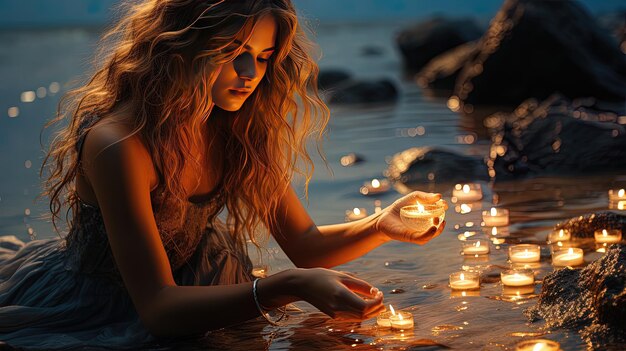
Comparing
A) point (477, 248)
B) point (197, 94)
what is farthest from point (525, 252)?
point (197, 94)

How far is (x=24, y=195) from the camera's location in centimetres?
807

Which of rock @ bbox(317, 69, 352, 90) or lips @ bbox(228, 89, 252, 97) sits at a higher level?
rock @ bbox(317, 69, 352, 90)

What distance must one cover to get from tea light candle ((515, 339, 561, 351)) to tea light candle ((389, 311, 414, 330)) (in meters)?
0.65

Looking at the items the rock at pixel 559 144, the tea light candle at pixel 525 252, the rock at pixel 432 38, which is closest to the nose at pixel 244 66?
the tea light candle at pixel 525 252

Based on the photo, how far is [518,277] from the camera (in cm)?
477

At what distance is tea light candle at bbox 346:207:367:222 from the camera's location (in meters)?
6.70

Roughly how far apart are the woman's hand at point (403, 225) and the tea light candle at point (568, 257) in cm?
101

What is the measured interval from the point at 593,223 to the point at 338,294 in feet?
8.31

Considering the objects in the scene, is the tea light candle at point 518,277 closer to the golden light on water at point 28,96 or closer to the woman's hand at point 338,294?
the woman's hand at point 338,294

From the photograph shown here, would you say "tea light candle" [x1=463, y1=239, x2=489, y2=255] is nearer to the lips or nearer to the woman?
the woman

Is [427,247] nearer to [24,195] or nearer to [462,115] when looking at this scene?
[24,195]

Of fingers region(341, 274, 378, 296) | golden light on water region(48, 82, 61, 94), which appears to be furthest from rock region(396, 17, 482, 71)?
fingers region(341, 274, 378, 296)

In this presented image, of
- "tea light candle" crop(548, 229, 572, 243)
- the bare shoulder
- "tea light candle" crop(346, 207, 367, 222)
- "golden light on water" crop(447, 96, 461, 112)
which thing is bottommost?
"tea light candle" crop(548, 229, 572, 243)

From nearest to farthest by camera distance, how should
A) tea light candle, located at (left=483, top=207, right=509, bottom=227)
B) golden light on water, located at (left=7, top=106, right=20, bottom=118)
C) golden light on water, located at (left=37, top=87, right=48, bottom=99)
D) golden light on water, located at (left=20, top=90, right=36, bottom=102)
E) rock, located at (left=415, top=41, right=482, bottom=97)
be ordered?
tea light candle, located at (left=483, top=207, right=509, bottom=227)
golden light on water, located at (left=7, top=106, right=20, bottom=118)
golden light on water, located at (left=20, top=90, right=36, bottom=102)
rock, located at (left=415, top=41, right=482, bottom=97)
golden light on water, located at (left=37, top=87, right=48, bottom=99)
